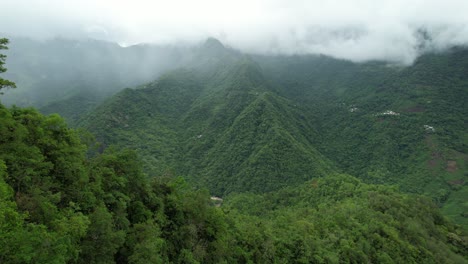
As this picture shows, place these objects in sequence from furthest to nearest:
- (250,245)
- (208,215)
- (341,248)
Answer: (341,248)
(250,245)
(208,215)

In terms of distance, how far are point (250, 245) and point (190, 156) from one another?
144m

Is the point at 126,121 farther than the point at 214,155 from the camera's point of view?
Yes

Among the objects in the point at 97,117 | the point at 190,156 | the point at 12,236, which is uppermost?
the point at 12,236

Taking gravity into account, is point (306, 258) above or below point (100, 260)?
below

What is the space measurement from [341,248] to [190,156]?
455 feet

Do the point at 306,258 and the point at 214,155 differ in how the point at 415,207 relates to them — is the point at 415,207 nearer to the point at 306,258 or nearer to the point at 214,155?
the point at 306,258

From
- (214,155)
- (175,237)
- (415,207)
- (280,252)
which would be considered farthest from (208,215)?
(214,155)

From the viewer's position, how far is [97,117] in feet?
604

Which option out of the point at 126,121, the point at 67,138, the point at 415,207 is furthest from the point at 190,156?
the point at 67,138

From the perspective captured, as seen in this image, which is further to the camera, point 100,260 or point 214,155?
point 214,155

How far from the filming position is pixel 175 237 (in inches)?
1409

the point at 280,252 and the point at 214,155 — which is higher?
the point at 280,252

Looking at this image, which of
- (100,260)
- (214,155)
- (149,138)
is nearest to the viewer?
(100,260)

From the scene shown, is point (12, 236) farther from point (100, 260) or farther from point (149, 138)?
point (149, 138)
